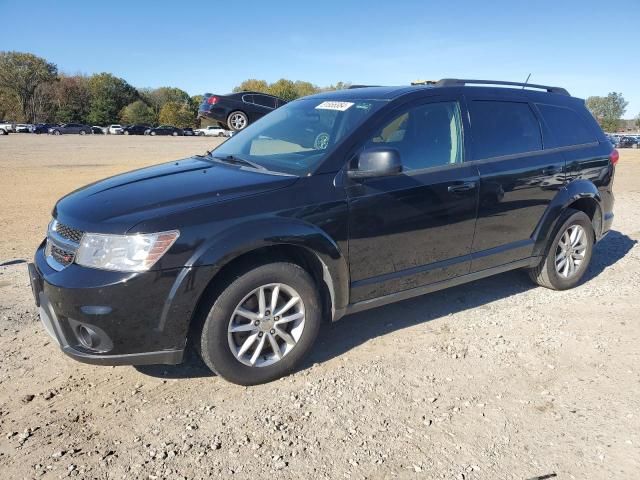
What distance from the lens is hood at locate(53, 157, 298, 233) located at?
2.99m

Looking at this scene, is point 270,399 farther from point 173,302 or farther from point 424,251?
point 424,251

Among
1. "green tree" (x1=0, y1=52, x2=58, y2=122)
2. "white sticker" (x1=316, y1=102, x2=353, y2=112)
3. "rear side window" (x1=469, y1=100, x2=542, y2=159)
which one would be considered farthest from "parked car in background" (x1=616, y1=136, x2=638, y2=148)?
"green tree" (x1=0, y1=52, x2=58, y2=122)

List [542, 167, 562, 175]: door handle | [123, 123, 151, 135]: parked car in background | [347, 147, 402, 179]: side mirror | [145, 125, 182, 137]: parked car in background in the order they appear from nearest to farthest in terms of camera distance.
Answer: [347, 147, 402, 179]: side mirror → [542, 167, 562, 175]: door handle → [145, 125, 182, 137]: parked car in background → [123, 123, 151, 135]: parked car in background

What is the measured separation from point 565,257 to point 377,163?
274 centimetres

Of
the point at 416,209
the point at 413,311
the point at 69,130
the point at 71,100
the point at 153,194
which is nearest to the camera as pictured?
the point at 153,194

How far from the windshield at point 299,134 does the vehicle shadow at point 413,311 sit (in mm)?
1358

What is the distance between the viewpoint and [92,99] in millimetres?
87625

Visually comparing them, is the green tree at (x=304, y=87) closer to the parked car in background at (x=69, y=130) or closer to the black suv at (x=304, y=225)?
the parked car in background at (x=69, y=130)

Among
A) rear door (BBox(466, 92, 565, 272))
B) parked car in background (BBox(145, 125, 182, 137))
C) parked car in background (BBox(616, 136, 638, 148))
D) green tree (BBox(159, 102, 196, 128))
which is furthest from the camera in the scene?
green tree (BBox(159, 102, 196, 128))

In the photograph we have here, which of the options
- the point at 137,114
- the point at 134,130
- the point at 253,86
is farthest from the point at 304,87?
the point at 134,130

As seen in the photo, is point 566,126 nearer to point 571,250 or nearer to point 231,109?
point 571,250

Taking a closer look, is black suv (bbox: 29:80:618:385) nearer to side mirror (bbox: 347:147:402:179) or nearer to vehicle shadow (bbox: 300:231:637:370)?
side mirror (bbox: 347:147:402:179)

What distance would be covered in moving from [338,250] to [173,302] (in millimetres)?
1125

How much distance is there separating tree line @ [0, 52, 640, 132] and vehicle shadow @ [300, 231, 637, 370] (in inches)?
2943
